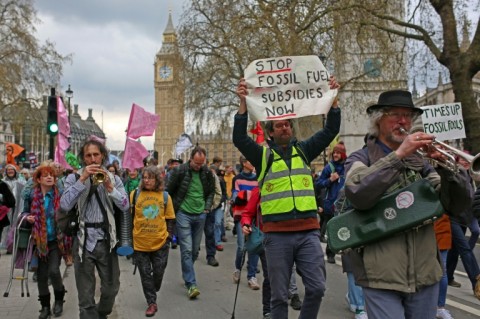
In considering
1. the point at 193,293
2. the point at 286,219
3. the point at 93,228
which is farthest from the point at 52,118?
the point at 286,219

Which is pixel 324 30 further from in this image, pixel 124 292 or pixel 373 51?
pixel 124 292

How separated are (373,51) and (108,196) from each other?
18.8m

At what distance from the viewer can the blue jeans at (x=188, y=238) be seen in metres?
7.13

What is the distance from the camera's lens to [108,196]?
16.2ft

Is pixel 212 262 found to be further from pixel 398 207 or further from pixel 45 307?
pixel 398 207

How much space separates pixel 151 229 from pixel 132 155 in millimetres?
4145

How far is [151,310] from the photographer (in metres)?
6.13

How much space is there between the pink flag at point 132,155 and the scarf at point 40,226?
4.20 meters

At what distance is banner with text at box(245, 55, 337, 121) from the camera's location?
454cm

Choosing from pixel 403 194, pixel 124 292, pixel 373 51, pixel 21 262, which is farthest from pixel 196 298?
pixel 373 51

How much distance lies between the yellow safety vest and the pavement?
1889 millimetres

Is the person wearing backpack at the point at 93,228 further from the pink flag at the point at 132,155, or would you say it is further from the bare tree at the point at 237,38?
the bare tree at the point at 237,38

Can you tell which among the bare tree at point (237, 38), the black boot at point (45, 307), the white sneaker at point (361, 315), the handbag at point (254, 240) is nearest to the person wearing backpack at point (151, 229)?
the black boot at point (45, 307)

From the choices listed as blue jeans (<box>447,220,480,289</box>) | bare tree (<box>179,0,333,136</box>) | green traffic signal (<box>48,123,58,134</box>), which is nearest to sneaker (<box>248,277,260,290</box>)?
blue jeans (<box>447,220,480,289</box>)
